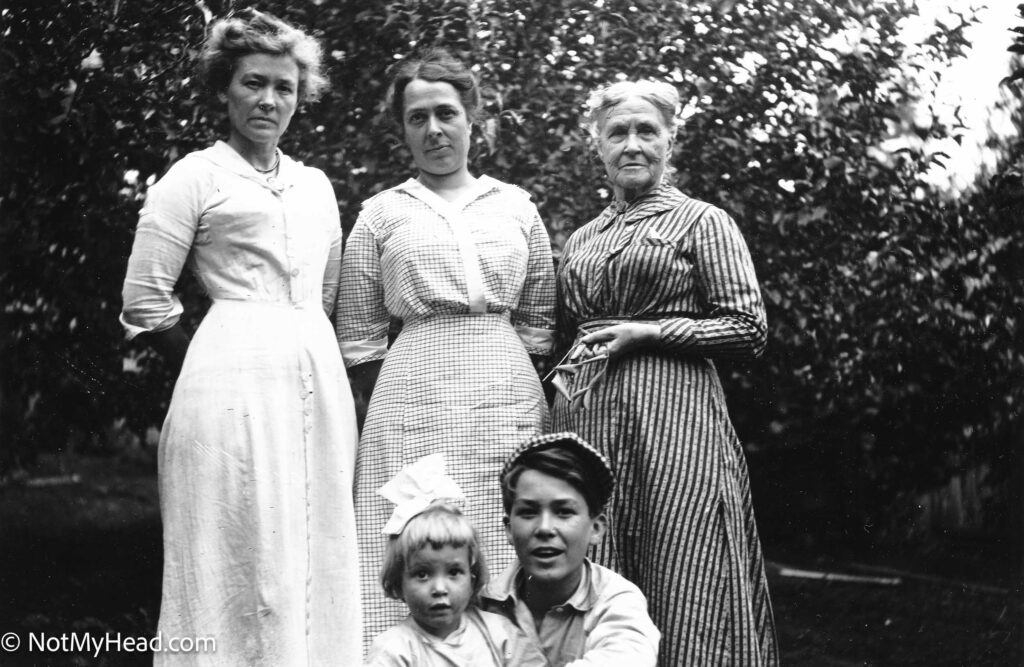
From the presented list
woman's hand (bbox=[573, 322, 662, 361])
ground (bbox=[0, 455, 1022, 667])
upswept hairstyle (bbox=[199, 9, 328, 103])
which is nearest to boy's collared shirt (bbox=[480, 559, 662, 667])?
woman's hand (bbox=[573, 322, 662, 361])

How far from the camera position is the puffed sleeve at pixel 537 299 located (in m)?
3.73

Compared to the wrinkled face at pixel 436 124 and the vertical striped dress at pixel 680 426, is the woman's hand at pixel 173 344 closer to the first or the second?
the wrinkled face at pixel 436 124

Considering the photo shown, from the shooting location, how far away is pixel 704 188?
4875mm

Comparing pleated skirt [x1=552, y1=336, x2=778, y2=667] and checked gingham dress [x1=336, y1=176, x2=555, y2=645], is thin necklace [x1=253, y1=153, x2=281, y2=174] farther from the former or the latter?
pleated skirt [x1=552, y1=336, x2=778, y2=667]

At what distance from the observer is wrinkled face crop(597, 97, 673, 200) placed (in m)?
3.53

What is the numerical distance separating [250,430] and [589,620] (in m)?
0.97

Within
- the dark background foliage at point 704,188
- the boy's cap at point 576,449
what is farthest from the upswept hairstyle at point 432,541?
the dark background foliage at point 704,188

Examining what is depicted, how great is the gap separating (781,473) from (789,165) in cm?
135

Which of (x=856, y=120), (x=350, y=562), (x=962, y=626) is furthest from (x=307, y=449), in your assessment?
(x=962, y=626)

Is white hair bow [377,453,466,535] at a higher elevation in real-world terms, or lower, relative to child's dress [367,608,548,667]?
higher

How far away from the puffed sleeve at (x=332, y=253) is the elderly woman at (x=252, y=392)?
66mm

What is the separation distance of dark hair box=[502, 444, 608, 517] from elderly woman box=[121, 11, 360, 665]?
506 mm

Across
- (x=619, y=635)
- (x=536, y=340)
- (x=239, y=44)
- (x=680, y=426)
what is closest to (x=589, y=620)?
(x=619, y=635)

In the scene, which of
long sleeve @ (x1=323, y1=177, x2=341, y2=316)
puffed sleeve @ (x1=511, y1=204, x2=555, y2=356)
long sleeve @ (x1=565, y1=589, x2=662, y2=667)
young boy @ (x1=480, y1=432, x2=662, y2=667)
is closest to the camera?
long sleeve @ (x1=565, y1=589, x2=662, y2=667)
